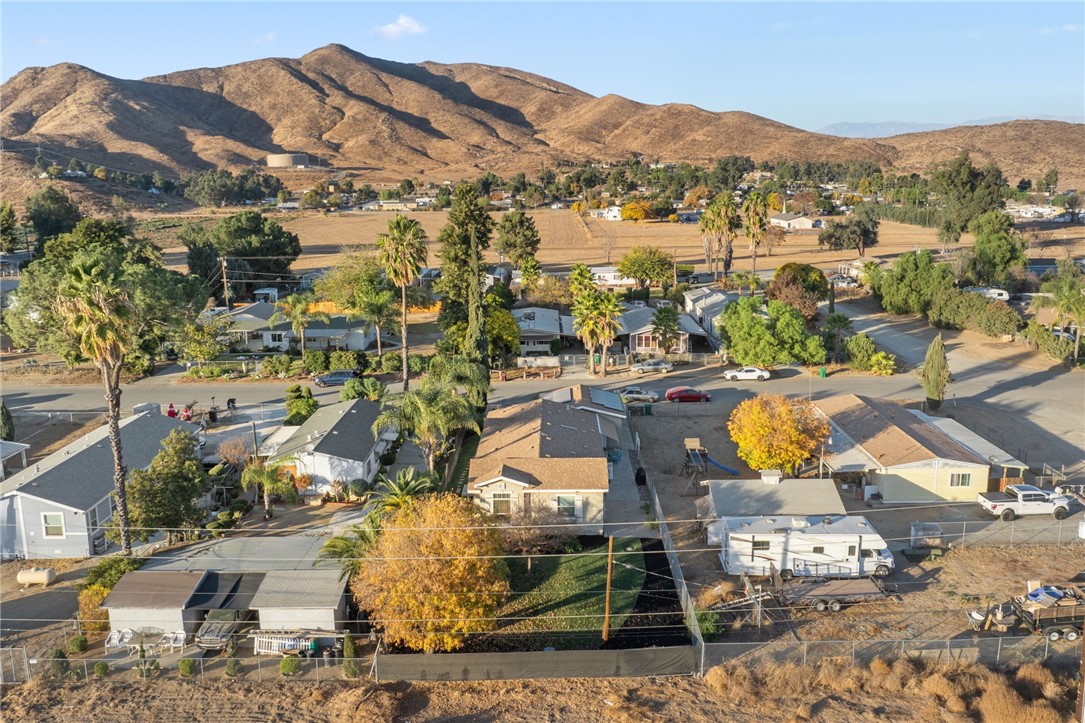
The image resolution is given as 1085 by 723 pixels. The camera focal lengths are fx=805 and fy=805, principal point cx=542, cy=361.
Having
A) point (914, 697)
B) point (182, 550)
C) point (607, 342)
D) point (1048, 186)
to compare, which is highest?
point (1048, 186)

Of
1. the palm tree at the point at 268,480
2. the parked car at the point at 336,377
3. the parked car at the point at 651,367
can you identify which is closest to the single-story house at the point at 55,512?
the palm tree at the point at 268,480

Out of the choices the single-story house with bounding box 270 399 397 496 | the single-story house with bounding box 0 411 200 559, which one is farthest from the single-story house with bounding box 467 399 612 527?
the single-story house with bounding box 0 411 200 559

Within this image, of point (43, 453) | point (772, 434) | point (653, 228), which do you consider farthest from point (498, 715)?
point (653, 228)

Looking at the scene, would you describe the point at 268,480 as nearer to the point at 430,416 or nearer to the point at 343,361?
the point at 430,416

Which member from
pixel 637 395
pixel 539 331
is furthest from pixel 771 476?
pixel 539 331

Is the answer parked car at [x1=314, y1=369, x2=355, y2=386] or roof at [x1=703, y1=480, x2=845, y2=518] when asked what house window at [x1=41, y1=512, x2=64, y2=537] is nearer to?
parked car at [x1=314, y1=369, x2=355, y2=386]

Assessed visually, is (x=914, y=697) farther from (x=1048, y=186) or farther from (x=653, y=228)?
(x=1048, y=186)

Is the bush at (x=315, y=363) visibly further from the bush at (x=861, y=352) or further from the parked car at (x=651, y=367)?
the bush at (x=861, y=352)
